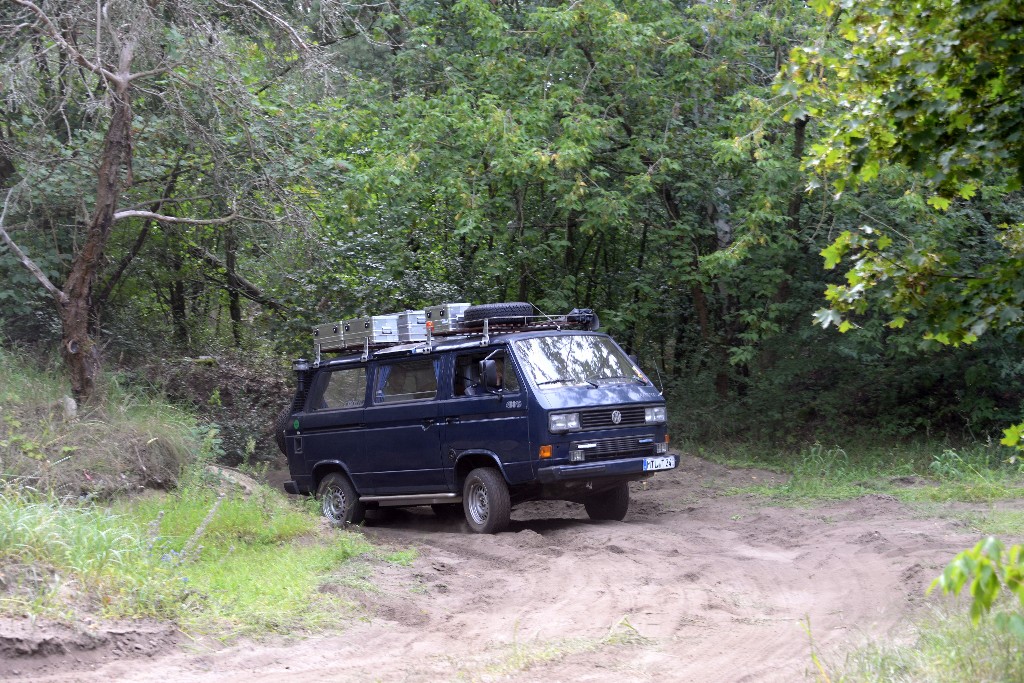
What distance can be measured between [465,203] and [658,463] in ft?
18.6

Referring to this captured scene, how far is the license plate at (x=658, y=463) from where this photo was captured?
10.5m

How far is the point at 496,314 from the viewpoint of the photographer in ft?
37.5

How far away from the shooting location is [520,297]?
17391 millimetres

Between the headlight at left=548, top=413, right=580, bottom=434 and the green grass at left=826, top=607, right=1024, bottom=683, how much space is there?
470cm

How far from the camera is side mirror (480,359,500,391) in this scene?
10.6 meters

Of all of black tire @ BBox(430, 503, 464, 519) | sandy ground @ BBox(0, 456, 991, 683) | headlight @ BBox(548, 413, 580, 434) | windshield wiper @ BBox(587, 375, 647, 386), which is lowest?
sandy ground @ BBox(0, 456, 991, 683)

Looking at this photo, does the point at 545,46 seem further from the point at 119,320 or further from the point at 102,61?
the point at 119,320

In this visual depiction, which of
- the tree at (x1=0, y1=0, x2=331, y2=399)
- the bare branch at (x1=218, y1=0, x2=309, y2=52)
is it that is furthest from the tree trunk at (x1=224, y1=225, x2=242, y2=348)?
the bare branch at (x1=218, y1=0, x2=309, y2=52)

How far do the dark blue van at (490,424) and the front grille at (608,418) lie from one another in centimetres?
1

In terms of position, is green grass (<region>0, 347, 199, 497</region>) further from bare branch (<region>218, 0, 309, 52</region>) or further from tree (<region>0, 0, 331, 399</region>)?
bare branch (<region>218, 0, 309, 52</region>)

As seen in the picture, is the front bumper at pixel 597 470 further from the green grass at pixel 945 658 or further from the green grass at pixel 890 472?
the green grass at pixel 945 658

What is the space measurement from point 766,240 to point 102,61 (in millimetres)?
8819

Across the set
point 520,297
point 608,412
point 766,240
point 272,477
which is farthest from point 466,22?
point 608,412

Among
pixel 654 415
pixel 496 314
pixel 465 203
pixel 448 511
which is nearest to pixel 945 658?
pixel 654 415
